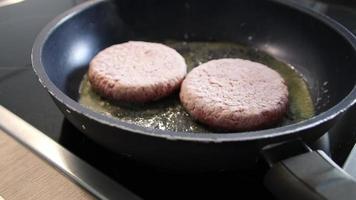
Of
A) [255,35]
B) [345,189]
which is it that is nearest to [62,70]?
[255,35]

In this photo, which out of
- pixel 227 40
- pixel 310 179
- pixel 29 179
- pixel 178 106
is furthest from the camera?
pixel 227 40

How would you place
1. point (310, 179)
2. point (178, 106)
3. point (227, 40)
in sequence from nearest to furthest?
point (310, 179)
point (178, 106)
point (227, 40)

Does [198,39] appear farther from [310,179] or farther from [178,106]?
[310,179]

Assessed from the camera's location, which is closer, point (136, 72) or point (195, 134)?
point (195, 134)

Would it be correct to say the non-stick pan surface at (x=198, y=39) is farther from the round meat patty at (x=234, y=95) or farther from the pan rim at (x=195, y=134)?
the round meat patty at (x=234, y=95)

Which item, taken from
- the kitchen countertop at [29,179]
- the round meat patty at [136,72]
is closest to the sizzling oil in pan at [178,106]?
the round meat patty at [136,72]

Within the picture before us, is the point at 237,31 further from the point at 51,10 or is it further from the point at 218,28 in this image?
the point at 51,10

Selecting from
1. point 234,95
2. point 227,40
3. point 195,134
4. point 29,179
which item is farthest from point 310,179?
point 227,40
